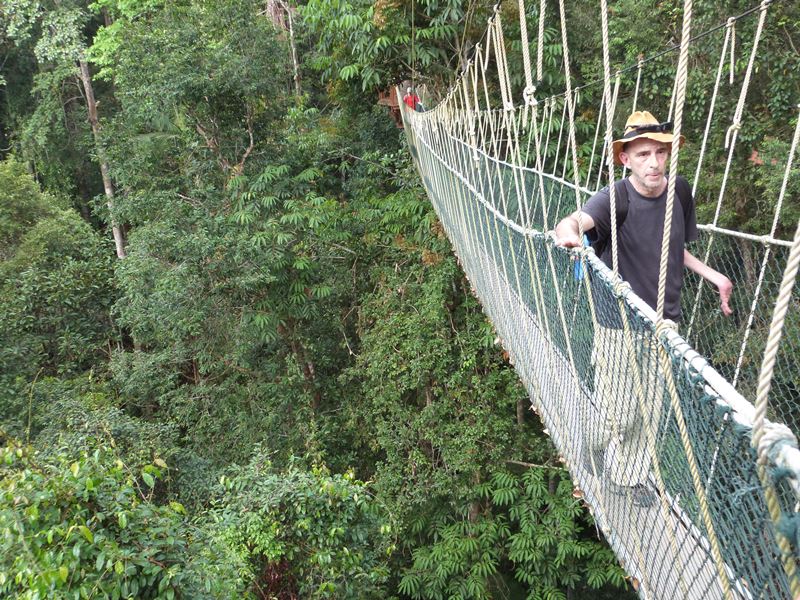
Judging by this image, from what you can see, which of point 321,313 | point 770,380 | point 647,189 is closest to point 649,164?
point 647,189

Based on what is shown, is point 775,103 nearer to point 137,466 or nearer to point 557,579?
point 557,579

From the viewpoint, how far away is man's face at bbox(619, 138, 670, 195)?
122cm

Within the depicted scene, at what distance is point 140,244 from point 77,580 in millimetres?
3737

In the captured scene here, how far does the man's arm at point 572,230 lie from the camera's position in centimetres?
114

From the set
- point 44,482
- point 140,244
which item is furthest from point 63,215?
point 44,482

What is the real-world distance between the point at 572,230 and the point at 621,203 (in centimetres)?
13

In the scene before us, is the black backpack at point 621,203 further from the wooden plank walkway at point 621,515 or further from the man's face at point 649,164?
the wooden plank walkway at point 621,515

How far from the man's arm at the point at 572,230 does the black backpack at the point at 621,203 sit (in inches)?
1.9

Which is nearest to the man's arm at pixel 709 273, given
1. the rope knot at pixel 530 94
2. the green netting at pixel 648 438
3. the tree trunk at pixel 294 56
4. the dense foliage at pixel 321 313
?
the green netting at pixel 648 438

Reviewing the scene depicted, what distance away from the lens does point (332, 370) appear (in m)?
6.42

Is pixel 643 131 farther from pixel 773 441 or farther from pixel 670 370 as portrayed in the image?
pixel 773 441

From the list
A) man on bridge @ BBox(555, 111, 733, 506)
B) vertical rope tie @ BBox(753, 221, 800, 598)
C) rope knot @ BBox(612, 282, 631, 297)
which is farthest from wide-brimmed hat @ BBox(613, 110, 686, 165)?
vertical rope tie @ BBox(753, 221, 800, 598)

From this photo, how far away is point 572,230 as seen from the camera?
116cm

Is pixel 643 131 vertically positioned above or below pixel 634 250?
above
